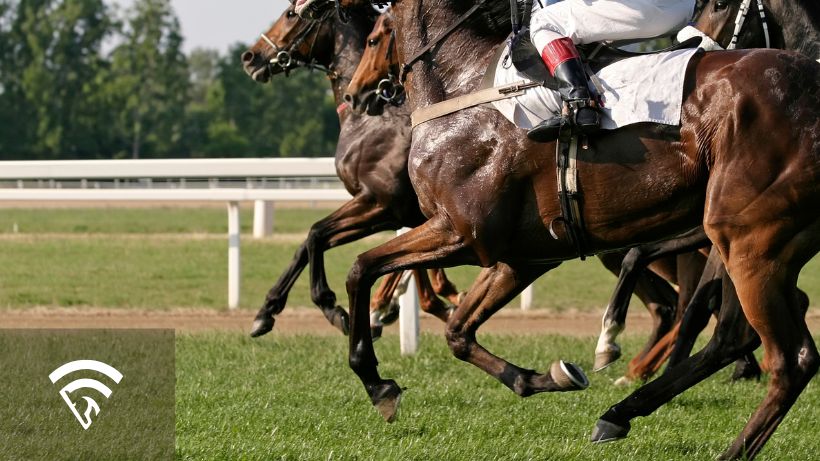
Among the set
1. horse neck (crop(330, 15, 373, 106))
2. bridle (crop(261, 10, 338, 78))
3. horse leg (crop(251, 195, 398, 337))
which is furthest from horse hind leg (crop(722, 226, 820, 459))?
bridle (crop(261, 10, 338, 78))

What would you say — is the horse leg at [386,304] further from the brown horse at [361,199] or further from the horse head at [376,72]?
the horse head at [376,72]

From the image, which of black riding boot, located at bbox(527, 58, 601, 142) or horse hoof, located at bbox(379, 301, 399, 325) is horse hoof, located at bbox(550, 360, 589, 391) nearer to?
black riding boot, located at bbox(527, 58, 601, 142)

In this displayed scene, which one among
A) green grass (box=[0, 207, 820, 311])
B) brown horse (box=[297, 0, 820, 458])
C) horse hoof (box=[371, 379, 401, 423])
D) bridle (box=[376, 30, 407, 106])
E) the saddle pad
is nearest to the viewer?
brown horse (box=[297, 0, 820, 458])

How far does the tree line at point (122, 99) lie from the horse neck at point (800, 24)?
182ft

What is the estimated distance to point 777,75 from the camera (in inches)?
188

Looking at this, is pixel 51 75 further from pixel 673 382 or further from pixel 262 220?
pixel 673 382

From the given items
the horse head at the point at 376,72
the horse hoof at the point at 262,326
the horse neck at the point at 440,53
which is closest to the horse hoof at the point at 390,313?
the horse hoof at the point at 262,326

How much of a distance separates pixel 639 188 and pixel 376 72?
2465 millimetres

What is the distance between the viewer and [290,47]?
28.6 feet

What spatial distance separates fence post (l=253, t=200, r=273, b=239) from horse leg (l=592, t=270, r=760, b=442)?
11.7 metres

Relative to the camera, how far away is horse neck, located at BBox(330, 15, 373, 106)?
8.39 metres

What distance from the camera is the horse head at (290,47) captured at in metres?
8.58

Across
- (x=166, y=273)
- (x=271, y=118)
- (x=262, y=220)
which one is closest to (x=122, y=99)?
(x=271, y=118)

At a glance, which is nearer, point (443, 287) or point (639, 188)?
point (639, 188)
